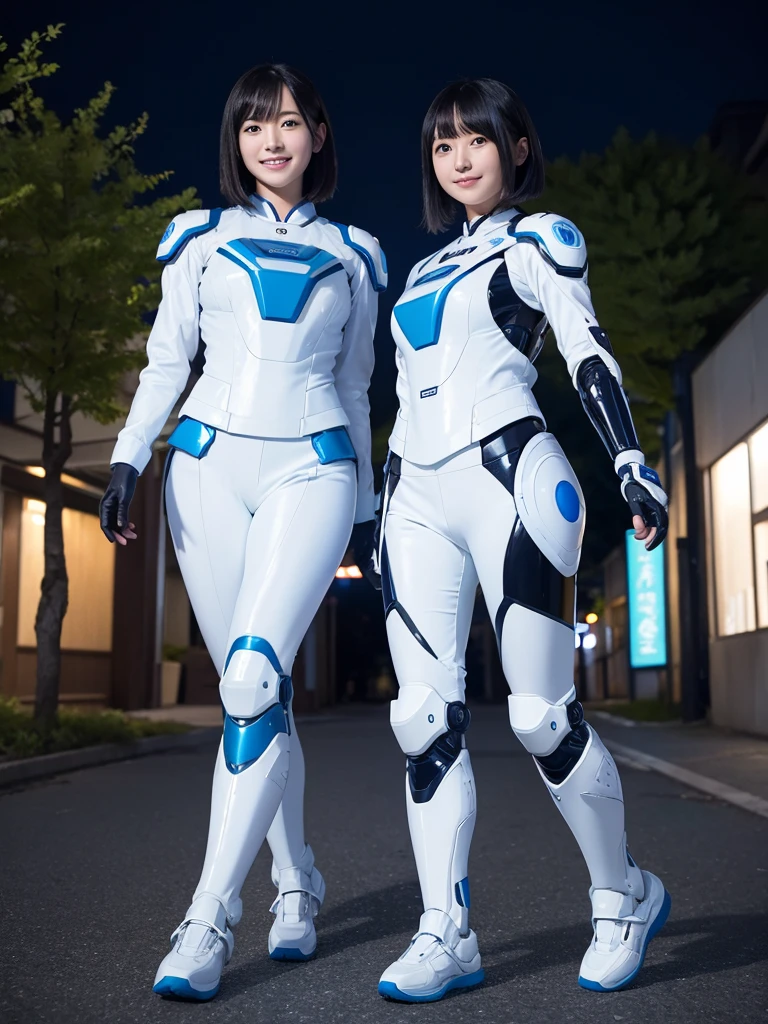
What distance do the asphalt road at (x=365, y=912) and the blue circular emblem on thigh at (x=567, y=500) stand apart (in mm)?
1219

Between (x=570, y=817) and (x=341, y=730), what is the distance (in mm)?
15856

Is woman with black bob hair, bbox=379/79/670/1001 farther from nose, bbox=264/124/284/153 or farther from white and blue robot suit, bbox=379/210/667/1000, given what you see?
nose, bbox=264/124/284/153

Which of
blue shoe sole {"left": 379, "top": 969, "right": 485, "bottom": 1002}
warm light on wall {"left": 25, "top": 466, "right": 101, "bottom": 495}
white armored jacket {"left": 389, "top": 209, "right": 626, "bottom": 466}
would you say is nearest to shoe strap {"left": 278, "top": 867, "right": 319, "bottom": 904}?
blue shoe sole {"left": 379, "top": 969, "right": 485, "bottom": 1002}

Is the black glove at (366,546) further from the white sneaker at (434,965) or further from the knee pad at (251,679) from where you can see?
the white sneaker at (434,965)

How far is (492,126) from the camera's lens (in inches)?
141

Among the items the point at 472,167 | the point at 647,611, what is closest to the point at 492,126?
the point at 472,167

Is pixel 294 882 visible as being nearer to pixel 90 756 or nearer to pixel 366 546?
pixel 366 546

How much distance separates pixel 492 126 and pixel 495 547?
1260 millimetres

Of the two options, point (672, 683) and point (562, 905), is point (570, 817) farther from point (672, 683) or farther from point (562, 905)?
point (672, 683)

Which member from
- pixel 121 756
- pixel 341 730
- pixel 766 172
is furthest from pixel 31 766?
pixel 766 172

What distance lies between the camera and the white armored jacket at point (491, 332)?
11.0 feet

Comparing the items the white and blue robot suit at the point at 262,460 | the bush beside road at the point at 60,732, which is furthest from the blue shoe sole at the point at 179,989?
the bush beside road at the point at 60,732

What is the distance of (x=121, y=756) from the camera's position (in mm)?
12508

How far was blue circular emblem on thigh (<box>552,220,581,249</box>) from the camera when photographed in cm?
338
